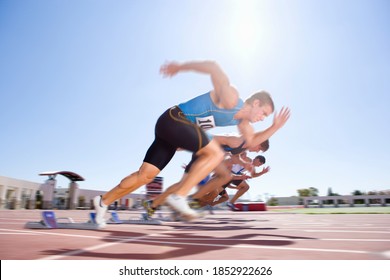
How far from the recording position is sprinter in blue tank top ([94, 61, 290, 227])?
8.95 feet

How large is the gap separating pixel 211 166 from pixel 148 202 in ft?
10.9

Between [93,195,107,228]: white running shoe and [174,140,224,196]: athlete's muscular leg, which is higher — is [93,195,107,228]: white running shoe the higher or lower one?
the lower one

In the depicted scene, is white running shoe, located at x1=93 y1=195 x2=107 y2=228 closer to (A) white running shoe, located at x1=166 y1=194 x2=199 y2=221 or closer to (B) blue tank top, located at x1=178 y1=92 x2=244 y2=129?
(A) white running shoe, located at x1=166 y1=194 x2=199 y2=221

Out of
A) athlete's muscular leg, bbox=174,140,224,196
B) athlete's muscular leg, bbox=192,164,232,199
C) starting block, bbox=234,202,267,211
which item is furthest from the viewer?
starting block, bbox=234,202,267,211

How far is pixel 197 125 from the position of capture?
301 cm

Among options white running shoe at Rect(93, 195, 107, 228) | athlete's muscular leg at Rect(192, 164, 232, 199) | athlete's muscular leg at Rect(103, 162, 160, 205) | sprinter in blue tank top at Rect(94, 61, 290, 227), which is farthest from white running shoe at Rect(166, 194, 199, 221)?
athlete's muscular leg at Rect(192, 164, 232, 199)

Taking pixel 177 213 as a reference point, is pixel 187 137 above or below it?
above

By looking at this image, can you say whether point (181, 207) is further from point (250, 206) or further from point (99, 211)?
point (250, 206)

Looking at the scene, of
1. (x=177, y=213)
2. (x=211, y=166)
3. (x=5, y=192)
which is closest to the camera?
(x=177, y=213)

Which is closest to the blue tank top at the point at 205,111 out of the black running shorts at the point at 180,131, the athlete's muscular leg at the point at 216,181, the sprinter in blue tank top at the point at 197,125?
the sprinter in blue tank top at the point at 197,125

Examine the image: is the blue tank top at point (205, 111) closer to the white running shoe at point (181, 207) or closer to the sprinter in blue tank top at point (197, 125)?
the sprinter in blue tank top at point (197, 125)
